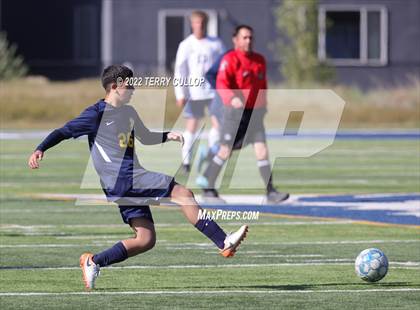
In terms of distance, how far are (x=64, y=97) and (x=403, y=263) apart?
2236cm

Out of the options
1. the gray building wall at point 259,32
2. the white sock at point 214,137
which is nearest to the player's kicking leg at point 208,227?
the white sock at point 214,137

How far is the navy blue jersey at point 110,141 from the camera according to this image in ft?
29.7

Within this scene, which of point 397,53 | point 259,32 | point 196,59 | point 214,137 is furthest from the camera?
point 397,53

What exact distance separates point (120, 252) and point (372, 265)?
175cm

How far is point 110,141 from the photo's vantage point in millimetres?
9133

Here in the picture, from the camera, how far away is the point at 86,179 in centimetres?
1795

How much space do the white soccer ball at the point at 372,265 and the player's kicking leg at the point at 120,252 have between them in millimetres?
1466

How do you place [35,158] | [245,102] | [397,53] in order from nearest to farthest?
[35,158] < [245,102] < [397,53]

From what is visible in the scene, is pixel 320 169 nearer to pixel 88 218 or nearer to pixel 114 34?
pixel 88 218

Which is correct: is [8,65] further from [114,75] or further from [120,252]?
[120,252]

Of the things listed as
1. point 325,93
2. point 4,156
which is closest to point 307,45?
point 325,93

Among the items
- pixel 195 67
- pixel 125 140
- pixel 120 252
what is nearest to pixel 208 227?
pixel 120 252

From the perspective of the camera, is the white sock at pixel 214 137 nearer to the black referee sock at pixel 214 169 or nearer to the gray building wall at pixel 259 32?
the black referee sock at pixel 214 169

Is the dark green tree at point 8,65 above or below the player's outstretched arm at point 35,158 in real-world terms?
below
